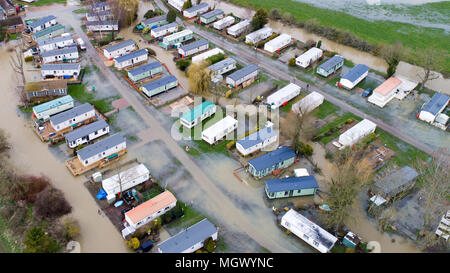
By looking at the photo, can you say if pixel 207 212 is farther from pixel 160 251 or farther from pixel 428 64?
pixel 428 64

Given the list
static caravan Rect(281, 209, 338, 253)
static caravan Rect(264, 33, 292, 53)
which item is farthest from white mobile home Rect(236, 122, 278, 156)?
static caravan Rect(264, 33, 292, 53)

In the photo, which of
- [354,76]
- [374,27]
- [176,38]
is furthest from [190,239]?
[374,27]

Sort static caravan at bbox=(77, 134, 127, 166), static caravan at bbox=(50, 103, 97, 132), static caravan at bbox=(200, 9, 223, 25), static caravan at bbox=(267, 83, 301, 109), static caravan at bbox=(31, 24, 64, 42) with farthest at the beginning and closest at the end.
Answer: static caravan at bbox=(200, 9, 223, 25) → static caravan at bbox=(31, 24, 64, 42) → static caravan at bbox=(267, 83, 301, 109) → static caravan at bbox=(50, 103, 97, 132) → static caravan at bbox=(77, 134, 127, 166)

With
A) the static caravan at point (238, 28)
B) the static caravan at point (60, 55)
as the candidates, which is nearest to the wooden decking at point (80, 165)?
the static caravan at point (60, 55)

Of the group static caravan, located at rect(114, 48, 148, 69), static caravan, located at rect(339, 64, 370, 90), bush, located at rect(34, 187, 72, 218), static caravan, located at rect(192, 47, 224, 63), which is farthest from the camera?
static caravan, located at rect(192, 47, 224, 63)

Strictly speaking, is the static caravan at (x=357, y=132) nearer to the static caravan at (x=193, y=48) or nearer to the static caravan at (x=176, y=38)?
the static caravan at (x=193, y=48)

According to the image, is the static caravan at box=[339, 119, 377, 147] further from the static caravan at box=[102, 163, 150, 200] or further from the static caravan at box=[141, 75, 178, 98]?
the static caravan at box=[141, 75, 178, 98]
